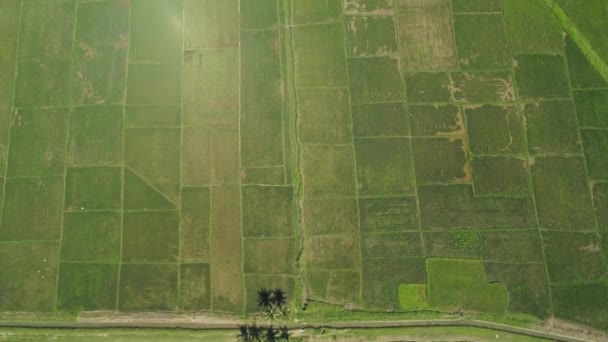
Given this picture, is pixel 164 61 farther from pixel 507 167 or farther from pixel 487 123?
pixel 507 167

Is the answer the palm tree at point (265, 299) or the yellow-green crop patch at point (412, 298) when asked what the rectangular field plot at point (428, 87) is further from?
the palm tree at point (265, 299)

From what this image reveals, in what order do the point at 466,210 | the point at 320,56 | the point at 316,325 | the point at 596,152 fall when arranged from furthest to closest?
1. the point at 320,56
2. the point at 596,152
3. the point at 466,210
4. the point at 316,325

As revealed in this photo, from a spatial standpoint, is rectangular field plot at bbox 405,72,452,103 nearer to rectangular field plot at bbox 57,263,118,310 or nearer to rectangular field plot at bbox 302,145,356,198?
rectangular field plot at bbox 302,145,356,198

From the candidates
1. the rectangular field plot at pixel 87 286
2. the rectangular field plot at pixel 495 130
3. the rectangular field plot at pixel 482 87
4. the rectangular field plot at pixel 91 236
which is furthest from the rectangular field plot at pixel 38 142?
the rectangular field plot at pixel 495 130

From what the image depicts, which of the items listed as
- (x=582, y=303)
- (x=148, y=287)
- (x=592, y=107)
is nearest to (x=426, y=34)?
(x=592, y=107)

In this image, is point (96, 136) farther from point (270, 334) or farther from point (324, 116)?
point (270, 334)

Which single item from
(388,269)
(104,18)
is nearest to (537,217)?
(388,269)
